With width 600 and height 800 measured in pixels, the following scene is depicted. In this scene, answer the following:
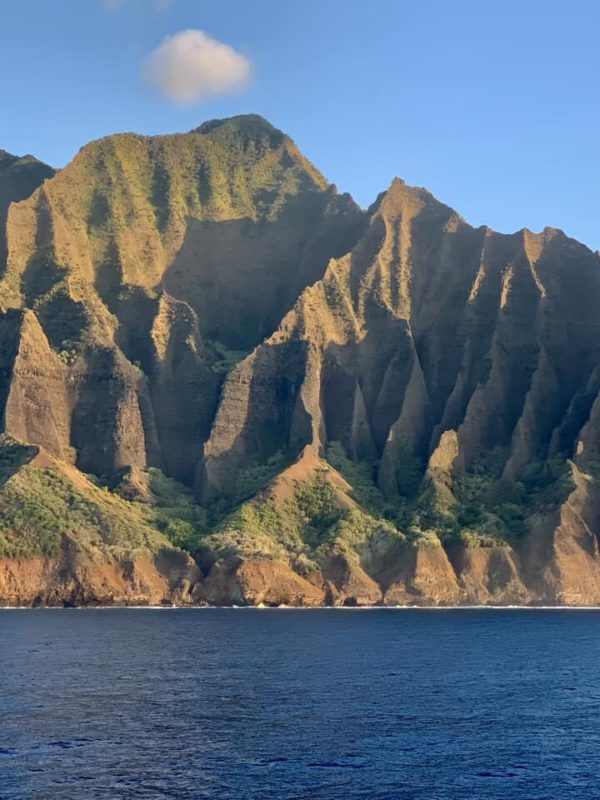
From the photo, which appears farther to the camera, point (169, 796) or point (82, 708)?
point (82, 708)

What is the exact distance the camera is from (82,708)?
104 m

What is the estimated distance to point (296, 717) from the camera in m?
103

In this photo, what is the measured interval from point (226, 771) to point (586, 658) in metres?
76.9

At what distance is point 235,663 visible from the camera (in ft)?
452

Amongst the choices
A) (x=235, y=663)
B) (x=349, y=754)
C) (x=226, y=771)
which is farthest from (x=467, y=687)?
(x=226, y=771)

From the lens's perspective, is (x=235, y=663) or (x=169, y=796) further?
(x=235, y=663)

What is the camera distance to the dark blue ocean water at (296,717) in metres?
80.5

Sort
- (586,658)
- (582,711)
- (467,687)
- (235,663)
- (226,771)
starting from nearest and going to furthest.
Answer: (226,771), (582,711), (467,687), (235,663), (586,658)

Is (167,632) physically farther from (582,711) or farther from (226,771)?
(226,771)

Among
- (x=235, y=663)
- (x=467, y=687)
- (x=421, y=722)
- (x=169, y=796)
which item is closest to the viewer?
(x=169, y=796)

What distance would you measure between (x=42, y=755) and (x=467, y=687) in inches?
1996

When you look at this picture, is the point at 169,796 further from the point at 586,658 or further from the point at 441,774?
the point at 586,658

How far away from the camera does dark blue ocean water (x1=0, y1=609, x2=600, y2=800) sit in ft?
264

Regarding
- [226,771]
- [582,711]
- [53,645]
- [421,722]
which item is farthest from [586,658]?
[226,771]
